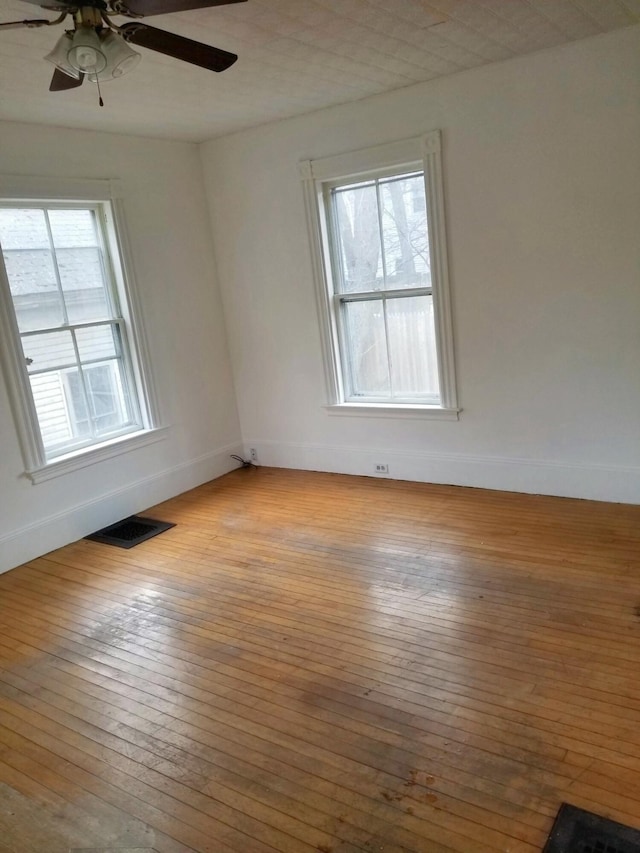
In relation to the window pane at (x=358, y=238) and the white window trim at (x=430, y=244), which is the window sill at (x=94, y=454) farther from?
the window pane at (x=358, y=238)

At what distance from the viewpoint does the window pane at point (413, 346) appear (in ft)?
14.8

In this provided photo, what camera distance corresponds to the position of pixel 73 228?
436cm

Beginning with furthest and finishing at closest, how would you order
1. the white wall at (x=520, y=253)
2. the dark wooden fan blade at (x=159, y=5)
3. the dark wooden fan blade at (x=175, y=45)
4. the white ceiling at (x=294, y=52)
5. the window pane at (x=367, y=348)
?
the window pane at (x=367, y=348)
the white wall at (x=520, y=253)
the white ceiling at (x=294, y=52)
the dark wooden fan blade at (x=175, y=45)
the dark wooden fan blade at (x=159, y=5)

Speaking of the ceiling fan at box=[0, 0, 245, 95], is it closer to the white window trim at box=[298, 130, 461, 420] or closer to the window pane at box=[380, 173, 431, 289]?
the white window trim at box=[298, 130, 461, 420]

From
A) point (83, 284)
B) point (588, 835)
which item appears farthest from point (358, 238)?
point (588, 835)

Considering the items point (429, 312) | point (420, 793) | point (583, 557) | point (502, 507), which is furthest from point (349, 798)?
point (429, 312)

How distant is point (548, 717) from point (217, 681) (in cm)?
133

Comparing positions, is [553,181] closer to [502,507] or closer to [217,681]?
[502,507]

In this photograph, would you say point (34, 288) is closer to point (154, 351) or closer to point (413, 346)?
point (154, 351)

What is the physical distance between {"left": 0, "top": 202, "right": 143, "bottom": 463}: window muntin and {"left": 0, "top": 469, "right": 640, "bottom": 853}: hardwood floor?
0.93 m

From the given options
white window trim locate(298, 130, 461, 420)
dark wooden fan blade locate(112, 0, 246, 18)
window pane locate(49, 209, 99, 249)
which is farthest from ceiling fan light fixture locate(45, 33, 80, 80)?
white window trim locate(298, 130, 461, 420)

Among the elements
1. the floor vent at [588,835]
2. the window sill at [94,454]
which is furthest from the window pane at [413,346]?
the floor vent at [588,835]

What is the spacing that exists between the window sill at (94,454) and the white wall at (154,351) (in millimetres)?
50

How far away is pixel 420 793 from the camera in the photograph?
2.01 metres
